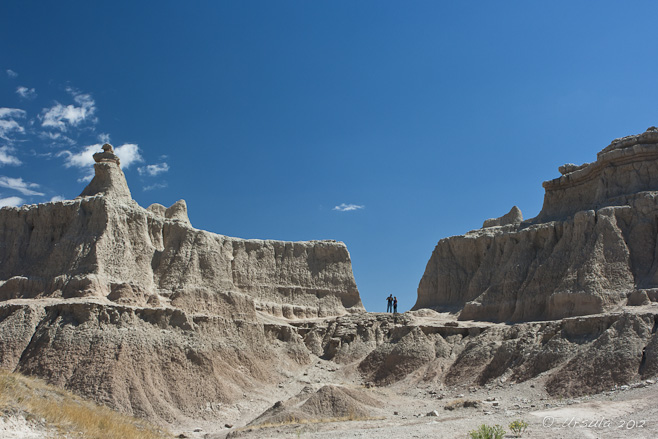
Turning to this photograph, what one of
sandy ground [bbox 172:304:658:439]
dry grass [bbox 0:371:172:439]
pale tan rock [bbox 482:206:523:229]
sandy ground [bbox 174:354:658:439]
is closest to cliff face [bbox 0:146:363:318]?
sandy ground [bbox 172:304:658:439]

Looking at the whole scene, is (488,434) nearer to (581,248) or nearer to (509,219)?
(581,248)

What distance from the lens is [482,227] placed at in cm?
6638

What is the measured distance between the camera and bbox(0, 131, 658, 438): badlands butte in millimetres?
32250

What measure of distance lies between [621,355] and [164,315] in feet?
85.4

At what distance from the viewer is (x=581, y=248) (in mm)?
44750

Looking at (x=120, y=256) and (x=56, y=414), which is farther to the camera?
(x=120, y=256)

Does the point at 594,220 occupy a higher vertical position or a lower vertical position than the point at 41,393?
higher

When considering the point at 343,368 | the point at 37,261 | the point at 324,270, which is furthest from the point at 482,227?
the point at 37,261

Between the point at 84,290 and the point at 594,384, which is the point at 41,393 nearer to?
the point at 84,290

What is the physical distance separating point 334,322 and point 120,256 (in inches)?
764

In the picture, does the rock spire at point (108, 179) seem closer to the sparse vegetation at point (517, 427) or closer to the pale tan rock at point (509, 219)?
the pale tan rock at point (509, 219)

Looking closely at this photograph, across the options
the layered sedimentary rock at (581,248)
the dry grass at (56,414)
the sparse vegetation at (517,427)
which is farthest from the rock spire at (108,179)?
the sparse vegetation at (517,427)

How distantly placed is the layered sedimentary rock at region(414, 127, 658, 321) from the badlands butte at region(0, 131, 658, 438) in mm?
121

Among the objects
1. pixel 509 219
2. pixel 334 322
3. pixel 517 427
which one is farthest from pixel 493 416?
pixel 509 219
